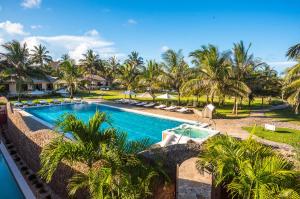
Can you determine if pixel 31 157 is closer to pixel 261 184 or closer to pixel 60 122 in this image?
pixel 60 122

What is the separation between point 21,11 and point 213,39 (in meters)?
18.2

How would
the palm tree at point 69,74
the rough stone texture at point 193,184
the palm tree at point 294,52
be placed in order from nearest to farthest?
the rough stone texture at point 193,184 < the palm tree at point 294,52 < the palm tree at point 69,74

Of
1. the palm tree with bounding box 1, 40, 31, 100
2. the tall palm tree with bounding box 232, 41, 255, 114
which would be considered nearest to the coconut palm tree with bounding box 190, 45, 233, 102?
the tall palm tree with bounding box 232, 41, 255, 114

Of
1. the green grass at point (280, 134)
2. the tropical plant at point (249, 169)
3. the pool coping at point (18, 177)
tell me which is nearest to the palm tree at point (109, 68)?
the green grass at point (280, 134)

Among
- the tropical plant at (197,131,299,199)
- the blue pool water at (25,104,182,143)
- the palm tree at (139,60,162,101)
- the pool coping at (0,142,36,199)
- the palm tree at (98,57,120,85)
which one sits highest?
the palm tree at (98,57,120,85)

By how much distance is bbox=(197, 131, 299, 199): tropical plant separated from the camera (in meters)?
4.59

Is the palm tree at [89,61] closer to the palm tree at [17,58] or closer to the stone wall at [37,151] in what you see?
the palm tree at [17,58]

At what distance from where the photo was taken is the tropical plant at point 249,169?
4586 millimetres

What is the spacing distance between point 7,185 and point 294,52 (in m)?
19.6

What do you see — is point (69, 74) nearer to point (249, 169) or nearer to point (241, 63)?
point (241, 63)

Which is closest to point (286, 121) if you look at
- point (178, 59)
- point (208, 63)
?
point (208, 63)

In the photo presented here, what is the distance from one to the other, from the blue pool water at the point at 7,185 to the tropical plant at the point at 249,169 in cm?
753

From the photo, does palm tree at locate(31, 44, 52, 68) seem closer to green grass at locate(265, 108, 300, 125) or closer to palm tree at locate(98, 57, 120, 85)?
palm tree at locate(98, 57, 120, 85)

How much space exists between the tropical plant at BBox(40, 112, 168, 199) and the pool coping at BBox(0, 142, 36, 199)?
13.6ft
